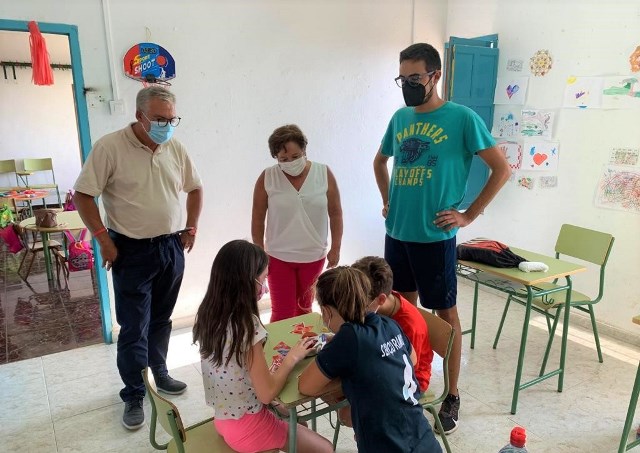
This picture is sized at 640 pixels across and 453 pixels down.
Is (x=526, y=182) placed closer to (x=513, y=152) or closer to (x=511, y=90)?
(x=513, y=152)

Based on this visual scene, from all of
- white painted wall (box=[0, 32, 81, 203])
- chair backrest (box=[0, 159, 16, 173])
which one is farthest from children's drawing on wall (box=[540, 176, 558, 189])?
chair backrest (box=[0, 159, 16, 173])

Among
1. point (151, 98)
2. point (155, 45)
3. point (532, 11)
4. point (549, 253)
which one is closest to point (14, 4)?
point (155, 45)

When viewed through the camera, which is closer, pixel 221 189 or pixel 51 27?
pixel 51 27

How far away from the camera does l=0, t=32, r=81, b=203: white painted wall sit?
7730mm

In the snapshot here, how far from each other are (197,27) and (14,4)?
104cm

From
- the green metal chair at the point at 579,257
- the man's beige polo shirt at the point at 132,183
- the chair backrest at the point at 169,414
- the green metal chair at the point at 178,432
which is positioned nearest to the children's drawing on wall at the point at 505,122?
the green metal chair at the point at 579,257

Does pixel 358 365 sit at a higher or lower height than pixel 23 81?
lower

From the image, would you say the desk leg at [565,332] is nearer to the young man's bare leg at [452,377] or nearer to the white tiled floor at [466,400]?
the white tiled floor at [466,400]

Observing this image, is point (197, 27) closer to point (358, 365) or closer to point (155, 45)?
point (155, 45)

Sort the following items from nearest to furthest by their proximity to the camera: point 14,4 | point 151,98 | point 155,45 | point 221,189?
point 151,98 < point 14,4 < point 155,45 < point 221,189

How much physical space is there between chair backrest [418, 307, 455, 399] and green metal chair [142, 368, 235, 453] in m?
0.83

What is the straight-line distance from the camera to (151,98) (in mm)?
Result: 2115

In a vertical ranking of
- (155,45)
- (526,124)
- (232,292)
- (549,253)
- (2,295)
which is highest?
(155,45)

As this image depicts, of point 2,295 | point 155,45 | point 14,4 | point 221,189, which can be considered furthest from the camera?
point 2,295
